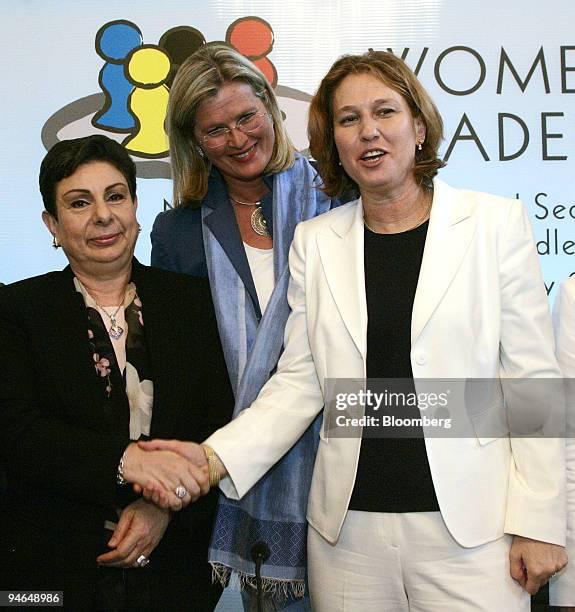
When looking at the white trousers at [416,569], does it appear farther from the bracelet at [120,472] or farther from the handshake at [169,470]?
the bracelet at [120,472]

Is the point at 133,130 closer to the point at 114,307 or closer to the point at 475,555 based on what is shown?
the point at 114,307

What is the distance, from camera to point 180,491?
2023mm

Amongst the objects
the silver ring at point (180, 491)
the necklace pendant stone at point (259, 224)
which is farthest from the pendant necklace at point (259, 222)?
the silver ring at point (180, 491)

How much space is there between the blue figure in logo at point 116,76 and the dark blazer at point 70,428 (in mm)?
1333

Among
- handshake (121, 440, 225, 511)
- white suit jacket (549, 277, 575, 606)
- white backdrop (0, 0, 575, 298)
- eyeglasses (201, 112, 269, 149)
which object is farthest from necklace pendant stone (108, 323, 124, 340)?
white backdrop (0, 0, 575, 298)

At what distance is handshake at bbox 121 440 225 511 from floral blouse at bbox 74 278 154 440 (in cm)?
9

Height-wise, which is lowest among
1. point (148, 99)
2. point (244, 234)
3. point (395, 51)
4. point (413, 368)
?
point (413, 368)

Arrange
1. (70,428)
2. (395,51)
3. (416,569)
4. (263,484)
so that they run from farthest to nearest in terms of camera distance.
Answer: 1. (395,51)
2. (263,484)
3. (70,428)
4. (416,569)

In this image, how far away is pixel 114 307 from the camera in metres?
2.17

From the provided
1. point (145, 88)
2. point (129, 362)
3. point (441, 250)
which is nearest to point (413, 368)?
point (441, 250)

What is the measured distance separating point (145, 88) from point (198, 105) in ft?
3.15

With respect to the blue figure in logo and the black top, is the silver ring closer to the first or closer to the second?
the black top

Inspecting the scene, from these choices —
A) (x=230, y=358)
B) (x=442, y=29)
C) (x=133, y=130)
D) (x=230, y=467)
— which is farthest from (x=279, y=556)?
(x=442, y=29)

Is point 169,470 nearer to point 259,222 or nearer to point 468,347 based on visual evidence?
point 468,347
